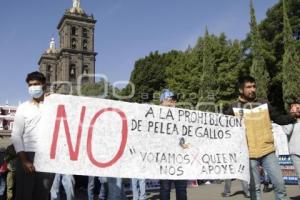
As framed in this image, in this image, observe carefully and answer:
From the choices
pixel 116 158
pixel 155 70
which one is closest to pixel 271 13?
pixel 155 70

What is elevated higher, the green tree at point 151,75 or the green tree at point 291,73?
the green tree at point 151,75

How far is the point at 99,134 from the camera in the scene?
5789 mm

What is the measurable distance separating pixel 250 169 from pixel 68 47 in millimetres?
105625

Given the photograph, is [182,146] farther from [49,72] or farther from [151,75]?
[49,72]

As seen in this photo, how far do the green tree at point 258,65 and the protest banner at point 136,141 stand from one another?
3209 centimetres

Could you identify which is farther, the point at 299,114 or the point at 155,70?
the point at 155,70

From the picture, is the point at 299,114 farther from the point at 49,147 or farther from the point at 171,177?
the point at 49,147

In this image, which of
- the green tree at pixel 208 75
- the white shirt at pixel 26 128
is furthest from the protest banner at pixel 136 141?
the green tree at pixel 208 75

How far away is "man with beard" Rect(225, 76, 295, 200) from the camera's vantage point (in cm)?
603

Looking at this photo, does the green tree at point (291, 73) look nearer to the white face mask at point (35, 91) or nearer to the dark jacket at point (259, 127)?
the dark jacket at point (259, 127)

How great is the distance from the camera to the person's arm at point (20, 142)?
5172 millimetres

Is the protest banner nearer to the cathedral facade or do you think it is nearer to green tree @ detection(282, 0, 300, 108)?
green tree @ detection(282, 0, 300, 108)

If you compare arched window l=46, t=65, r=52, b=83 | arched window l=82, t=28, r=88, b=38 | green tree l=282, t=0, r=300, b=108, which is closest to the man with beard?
green tree l=282, t=0, r=300, b=108

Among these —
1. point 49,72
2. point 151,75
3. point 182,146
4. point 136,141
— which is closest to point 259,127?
point 182,146
